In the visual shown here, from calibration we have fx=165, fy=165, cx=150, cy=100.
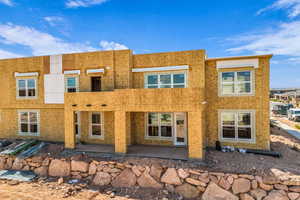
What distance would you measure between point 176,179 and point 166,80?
6167mm

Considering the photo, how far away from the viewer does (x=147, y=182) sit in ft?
28.1

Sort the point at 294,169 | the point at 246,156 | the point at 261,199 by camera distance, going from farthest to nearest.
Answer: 1. the point at 246,156
2. the point at 294,169
3. the point at 261,199

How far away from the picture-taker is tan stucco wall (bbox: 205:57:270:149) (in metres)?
10.2

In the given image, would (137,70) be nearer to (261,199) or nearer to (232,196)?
(232,196)

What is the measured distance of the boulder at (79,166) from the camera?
9.59m

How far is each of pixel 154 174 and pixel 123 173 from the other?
1.72m

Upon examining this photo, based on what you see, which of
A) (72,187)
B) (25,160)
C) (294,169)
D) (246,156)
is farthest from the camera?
(25,160)

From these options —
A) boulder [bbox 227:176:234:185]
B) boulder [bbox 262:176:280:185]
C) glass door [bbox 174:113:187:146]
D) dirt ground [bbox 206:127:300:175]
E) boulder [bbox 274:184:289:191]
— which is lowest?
boulder [bbox 274:184:289:191]

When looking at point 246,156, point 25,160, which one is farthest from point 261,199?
point 25,160

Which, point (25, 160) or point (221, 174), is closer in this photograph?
point (221, 174)

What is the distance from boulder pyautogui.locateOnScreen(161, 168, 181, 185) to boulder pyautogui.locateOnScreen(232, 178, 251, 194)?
2552mm

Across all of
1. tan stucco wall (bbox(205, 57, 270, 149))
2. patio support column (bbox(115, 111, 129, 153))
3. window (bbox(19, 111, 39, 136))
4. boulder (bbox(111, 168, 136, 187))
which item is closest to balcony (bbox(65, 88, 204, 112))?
patio support column (bbox(115, 111, 129, 153))

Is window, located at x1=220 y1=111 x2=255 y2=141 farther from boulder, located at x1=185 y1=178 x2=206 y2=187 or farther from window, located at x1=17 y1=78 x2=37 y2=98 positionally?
window, located at x1=17 y1=78 x2=37 y2=98

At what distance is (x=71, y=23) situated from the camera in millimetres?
A: 13789
